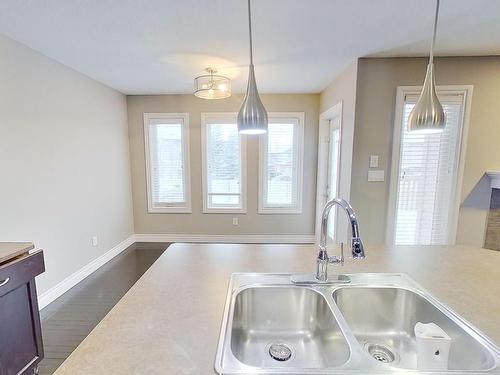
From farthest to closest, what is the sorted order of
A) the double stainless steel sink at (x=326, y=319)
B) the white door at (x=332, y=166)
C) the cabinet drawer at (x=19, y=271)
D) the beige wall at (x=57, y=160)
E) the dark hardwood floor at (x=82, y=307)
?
the white door at (x=332, y=166) < the beige wall at (x=57, y=160) < the dark hardwood floor at (x=82, y=307) < the cabinet drawer at (x=19, y=271) < the double stainless steel sink at (x=326, y=319)

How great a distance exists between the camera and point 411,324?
1058 millimetres

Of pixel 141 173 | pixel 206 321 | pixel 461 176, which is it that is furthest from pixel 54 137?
pixel 461 176

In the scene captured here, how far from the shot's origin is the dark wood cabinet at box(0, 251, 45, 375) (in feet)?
4.51

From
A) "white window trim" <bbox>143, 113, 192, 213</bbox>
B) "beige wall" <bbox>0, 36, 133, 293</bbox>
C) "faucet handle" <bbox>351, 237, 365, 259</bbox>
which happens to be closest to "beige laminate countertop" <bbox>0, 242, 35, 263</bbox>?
"beige wall" <bbox>0, 36, 133, 293</bbox>

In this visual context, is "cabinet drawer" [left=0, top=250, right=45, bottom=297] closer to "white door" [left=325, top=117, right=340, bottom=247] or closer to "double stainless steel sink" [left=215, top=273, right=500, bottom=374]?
"double stainless steel sink" [left=215, top=273, right=500, bottom=374]

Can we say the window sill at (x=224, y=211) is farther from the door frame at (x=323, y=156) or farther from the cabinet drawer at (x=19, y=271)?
the cabinet drawer at (x=19, y=271)

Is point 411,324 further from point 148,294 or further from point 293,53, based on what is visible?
point 293,53

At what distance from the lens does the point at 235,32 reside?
208cm

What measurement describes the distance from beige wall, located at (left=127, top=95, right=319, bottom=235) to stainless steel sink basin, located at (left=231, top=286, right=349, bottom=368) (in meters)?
3.13

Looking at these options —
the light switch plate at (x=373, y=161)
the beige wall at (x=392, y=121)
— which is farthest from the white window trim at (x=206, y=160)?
the light switch plate at (x=373, y=161)

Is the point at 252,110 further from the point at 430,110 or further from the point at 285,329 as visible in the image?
the point at 285,329

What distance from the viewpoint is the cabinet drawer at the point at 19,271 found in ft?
4.46

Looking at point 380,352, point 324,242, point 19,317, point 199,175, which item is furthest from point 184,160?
point 380,352

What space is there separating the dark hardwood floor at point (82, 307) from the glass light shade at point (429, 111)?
2754 millimetres
